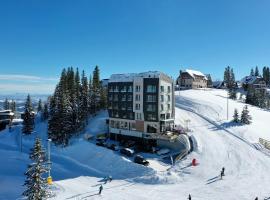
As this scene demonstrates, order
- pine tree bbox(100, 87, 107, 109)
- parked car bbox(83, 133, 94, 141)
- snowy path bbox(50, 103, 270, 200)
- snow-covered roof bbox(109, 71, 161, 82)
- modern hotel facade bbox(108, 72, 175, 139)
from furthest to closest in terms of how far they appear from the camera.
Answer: pine tree bbox(100, 87, 107, 109), parked car bbox(83, 133, 94, 141), snow-covered roof bbox(109, 71, 161, 82), modern hotel facade bbox(108, 72, 175, 139), snowy path bbox(50, 103, 270, 200)

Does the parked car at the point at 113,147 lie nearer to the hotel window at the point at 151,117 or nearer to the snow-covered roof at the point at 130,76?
the hotel window at the point at 151,117

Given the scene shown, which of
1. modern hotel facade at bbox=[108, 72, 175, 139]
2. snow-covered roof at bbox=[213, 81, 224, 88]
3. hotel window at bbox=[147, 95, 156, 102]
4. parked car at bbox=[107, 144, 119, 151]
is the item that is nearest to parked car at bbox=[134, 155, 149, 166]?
parked car at bbox=[107, 144, 119, 151]

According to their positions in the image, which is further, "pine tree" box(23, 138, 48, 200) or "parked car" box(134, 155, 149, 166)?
"parked car" box(134, 155, 149, 166)

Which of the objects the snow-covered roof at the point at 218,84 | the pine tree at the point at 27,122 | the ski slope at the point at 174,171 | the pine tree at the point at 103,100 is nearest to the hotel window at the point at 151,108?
the ski slope at the point at 174,171

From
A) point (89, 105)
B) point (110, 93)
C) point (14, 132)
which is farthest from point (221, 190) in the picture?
point (14, 132)

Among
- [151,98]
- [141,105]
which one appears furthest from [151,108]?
[141,105]

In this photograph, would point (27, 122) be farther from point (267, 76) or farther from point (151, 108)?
point (267, 76)

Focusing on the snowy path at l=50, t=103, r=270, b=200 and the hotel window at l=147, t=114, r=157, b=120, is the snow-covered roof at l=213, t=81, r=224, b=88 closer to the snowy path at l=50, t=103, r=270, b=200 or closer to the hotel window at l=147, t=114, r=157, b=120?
the snowy path at l=50, t=103, r=270, b=200
